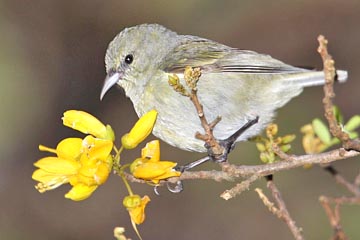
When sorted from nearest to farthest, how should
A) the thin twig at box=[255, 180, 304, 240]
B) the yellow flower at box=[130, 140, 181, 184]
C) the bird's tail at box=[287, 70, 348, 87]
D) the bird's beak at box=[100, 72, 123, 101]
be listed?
the thin twig at box=[255, 180, 304, 240], the yellow flower at box=[130, 140, 181, 184], the bird's tail at box=[287, 70, 348, 87], the bird's beak at box=[100, 72, 123, 101]

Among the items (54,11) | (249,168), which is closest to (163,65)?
(249,168)

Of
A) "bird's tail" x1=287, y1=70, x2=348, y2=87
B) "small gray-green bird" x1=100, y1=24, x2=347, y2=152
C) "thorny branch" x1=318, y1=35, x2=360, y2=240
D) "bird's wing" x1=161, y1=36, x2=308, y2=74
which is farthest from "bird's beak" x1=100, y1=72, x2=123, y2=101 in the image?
"thorny branch" x1=318, y1=35, x2=360, y2=240

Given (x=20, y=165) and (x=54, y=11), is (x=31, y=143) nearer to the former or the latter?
(x=20, y=165)

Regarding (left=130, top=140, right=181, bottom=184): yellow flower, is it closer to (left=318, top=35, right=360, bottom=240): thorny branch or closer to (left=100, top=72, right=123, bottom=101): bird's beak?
(left=318, top=35, right=360, bottom=240): thorny branch

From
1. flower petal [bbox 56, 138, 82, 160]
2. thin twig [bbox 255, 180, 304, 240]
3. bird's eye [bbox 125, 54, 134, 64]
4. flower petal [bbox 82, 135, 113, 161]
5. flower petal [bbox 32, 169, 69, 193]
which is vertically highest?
bird's eye [bbox 125, 54, 134, 64]

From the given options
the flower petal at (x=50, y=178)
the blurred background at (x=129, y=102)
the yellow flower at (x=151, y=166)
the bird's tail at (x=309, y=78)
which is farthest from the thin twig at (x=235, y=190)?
the blurred background at (x=129, y=102)
